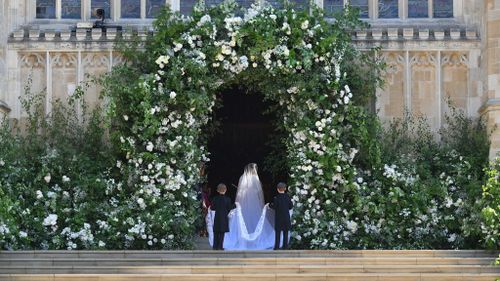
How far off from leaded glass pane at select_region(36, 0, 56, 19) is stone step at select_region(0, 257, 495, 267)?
678 cm

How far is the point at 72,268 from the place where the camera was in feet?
69.6

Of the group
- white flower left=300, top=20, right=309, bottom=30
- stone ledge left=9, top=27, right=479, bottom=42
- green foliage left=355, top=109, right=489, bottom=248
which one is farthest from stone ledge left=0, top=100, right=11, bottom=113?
green foliage left=355, top=109, right=489, bottom=248

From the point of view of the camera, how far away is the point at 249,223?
24750 mm

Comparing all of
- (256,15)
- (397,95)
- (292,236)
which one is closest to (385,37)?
(397,95)

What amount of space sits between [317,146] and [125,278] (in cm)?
565

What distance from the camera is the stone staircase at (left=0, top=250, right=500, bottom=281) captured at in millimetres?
20719

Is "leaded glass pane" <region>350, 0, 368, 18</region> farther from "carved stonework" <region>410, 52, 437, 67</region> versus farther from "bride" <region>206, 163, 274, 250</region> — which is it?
"bride" <region>206, 163, 274, 250</region>

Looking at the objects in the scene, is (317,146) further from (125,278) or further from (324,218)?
(125,278)

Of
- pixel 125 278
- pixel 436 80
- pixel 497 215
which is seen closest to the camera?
pixel 125 278

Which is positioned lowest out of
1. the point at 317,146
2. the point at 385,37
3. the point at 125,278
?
the point at 125,278

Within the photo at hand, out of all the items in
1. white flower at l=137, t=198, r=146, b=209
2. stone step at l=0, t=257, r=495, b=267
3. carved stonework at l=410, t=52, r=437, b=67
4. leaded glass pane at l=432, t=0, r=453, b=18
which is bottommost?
stone step at l=0, t=257, r=495, b=267

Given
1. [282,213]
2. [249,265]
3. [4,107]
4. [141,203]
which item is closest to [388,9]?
[282,213]

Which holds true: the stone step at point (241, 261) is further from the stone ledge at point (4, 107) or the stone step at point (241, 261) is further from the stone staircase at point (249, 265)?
the stone ledge at point (4, 107)

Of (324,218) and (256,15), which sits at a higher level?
(256,15)
